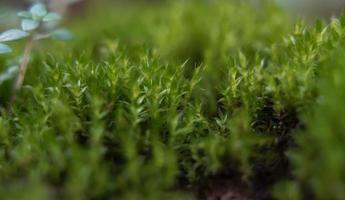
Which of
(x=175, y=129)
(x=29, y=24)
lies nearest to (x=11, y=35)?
(x=29, y=24)

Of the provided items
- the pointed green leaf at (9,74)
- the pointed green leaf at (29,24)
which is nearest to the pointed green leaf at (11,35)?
the pointed green leaf at (29,24)

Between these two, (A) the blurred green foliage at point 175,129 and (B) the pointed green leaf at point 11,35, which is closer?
(A) the blurred green foliage at point 175,129

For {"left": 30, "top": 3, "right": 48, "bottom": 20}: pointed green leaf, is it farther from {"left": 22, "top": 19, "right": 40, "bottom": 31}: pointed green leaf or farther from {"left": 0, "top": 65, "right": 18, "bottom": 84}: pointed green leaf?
{"left": 0, "top": 65, "right": 18, "bottom": 84}: pointed green leaf

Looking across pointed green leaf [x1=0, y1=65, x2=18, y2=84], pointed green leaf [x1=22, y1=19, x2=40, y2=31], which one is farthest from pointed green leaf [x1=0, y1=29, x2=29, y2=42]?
pointed green leaf [x1=0, y1=65, x2=18, y2=84]

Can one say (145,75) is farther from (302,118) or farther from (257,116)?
(302,118)

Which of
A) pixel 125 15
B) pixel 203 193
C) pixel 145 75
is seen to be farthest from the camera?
pixel 125 15

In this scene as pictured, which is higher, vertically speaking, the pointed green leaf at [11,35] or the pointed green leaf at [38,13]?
the pointed green leaf at [38,13]

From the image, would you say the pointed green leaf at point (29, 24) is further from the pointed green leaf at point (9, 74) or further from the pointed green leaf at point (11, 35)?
the pointed green leaf at point (9, 74)

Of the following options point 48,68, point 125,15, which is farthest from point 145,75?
point 125,15

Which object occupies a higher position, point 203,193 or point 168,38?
point 168,38
